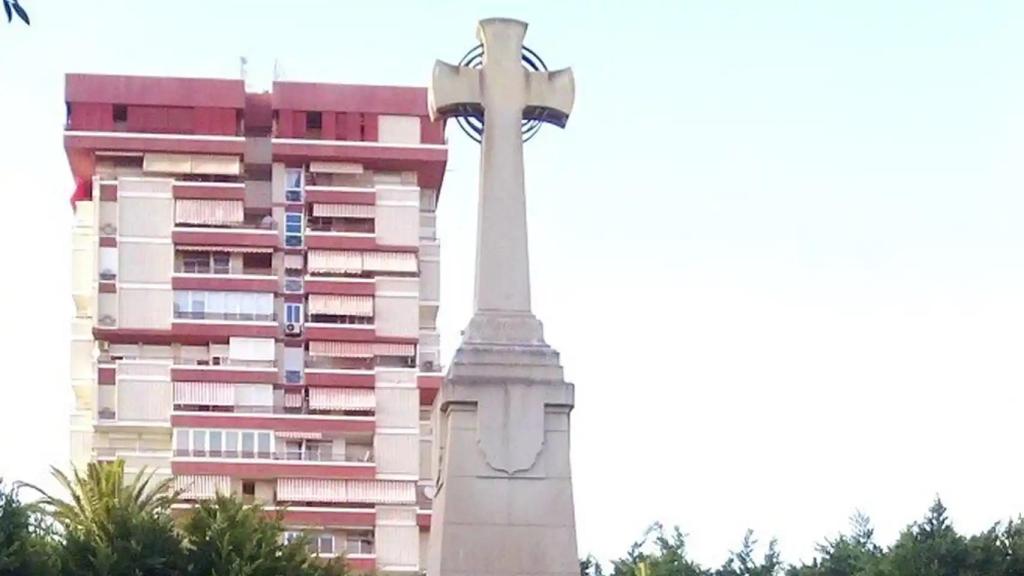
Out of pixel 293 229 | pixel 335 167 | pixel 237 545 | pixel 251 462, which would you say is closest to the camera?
pixel 237 545

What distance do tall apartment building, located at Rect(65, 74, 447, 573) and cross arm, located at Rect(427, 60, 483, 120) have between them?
4576cm

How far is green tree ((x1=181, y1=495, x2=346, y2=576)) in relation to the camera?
30.5 metres

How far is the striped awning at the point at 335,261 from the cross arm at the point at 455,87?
50032mm

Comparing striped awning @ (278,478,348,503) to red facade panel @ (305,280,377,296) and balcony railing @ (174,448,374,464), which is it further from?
red facade panel @ (305,280,377,296)

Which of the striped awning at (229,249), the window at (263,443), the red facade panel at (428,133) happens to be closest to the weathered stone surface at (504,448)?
the window at (263,443)

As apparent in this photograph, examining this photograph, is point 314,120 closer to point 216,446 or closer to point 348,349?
point 348,349

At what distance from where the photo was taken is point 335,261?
71.0m

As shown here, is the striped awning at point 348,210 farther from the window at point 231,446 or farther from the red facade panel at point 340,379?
the window at point 231,446

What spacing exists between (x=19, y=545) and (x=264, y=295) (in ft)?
138

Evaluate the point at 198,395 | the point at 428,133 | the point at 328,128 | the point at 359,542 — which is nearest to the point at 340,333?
the point at 198,395

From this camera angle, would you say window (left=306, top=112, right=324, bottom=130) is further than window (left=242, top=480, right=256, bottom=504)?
Yes

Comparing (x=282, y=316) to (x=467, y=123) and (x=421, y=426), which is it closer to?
(x=421, y=426)

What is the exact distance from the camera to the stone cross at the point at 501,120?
67.7ft

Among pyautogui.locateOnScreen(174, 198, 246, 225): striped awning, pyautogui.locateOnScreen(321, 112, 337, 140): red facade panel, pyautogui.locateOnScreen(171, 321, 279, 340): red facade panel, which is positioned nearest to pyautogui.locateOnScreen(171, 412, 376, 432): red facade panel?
pyautogui.locateOnScreen(171, 321, 279, 340): red facade panel
